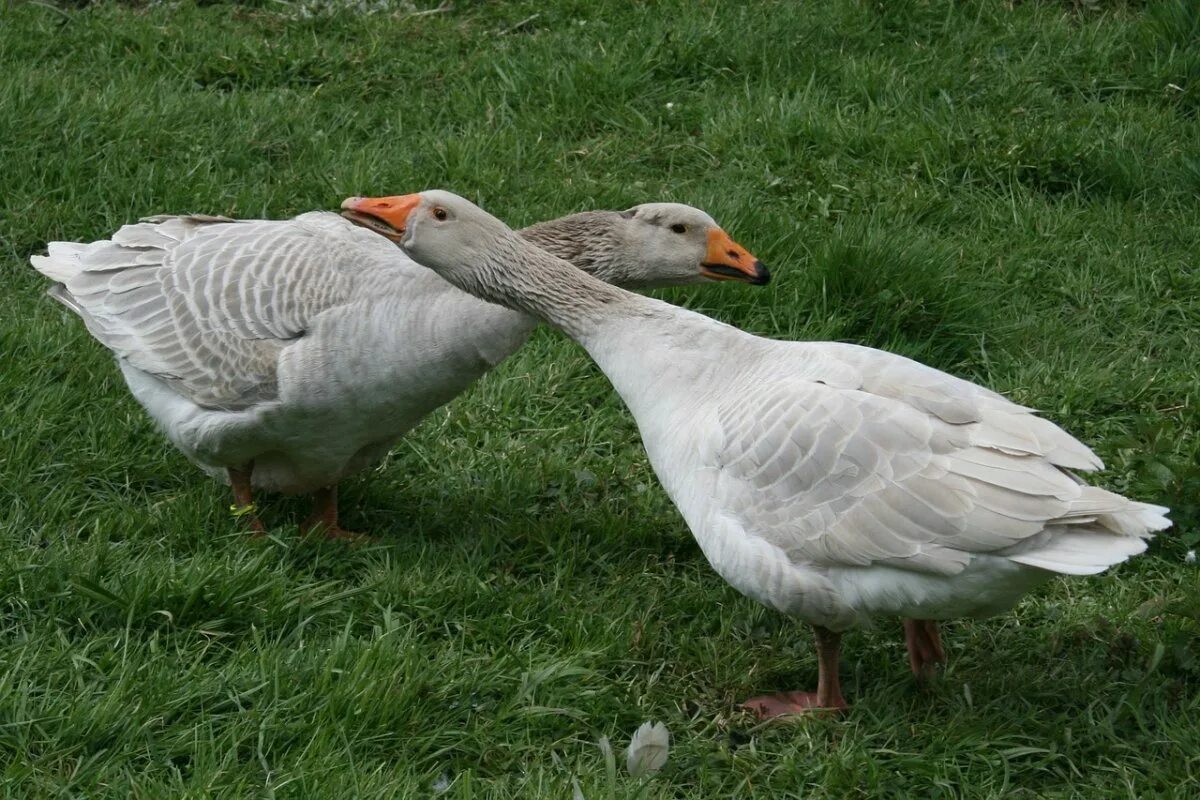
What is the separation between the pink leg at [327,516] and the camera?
5.32m

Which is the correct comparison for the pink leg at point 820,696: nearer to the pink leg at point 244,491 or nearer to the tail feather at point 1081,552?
the tail feather at point 1081,552

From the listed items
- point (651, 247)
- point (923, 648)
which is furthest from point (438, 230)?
point (923, 648)

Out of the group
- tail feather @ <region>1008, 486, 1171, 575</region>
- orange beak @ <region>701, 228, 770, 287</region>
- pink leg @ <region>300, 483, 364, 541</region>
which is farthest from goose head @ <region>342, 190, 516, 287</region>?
tail feather @ <region>1008, 486, 1171, 575</region>

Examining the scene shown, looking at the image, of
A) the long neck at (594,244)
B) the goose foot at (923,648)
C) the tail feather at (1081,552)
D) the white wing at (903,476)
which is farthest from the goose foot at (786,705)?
the long neck at (594,244)

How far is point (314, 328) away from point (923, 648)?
2354 millimetres

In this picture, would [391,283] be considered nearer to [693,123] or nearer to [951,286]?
[951,286]

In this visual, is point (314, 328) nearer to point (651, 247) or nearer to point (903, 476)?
point (651, 247)

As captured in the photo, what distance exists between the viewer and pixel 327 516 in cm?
541

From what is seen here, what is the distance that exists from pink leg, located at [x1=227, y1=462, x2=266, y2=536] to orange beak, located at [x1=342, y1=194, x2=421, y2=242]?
1174mm

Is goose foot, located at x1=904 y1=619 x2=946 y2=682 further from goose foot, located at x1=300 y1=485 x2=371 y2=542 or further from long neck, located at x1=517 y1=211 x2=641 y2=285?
goose foot, located at x1=300 y1=485 x2=371 y2=542

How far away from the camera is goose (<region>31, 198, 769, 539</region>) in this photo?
4.87m

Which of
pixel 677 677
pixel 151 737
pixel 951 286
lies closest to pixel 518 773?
pixel 677 677

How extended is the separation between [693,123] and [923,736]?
4423 millimetres

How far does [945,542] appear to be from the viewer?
3854mm
